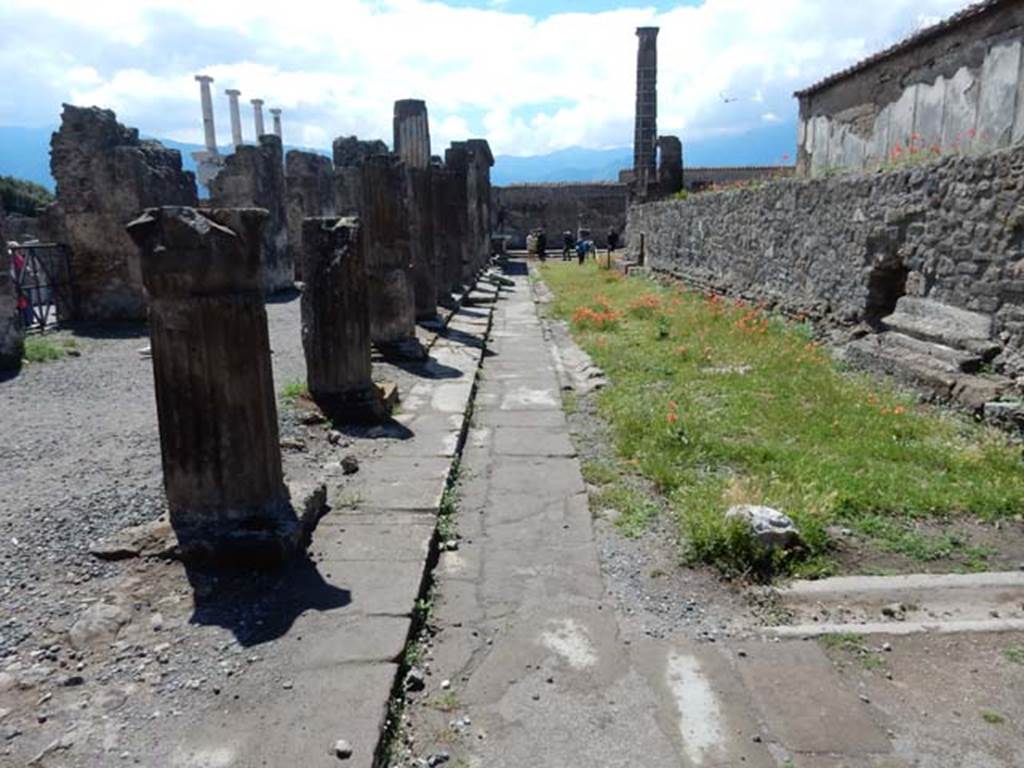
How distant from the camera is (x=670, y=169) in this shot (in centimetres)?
2266

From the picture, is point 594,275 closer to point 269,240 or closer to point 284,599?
point 269,240

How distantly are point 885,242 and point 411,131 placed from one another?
24.1ft

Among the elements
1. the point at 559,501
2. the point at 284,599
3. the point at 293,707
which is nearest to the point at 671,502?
the point at 559,501

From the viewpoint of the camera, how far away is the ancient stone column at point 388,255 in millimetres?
8500

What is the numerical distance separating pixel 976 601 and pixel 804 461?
1614 millimetres

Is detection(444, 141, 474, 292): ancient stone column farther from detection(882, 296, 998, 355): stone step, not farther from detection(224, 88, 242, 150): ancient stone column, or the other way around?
detection(224, 88, 242, 150): ancient stone column

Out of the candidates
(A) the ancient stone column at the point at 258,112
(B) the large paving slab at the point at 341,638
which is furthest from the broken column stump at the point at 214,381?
(A) the ancient stone column at the point at 258,112

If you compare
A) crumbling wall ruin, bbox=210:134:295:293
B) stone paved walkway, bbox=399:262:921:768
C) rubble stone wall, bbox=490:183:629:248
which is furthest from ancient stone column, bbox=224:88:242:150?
stone paved walkway, bbox=399:262:921:768

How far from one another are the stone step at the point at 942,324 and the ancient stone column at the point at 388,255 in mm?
5241

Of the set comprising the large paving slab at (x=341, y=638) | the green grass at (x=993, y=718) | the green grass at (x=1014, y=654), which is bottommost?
the green grass at (x=993, y=718)

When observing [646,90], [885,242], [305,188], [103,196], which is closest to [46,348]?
[103,196]

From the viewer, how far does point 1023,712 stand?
2.58 metres

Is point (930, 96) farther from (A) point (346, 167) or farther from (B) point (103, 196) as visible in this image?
(B) point (103, 196)

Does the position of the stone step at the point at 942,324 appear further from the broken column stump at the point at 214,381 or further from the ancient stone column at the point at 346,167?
the ancient stone column at the point at 346,167
